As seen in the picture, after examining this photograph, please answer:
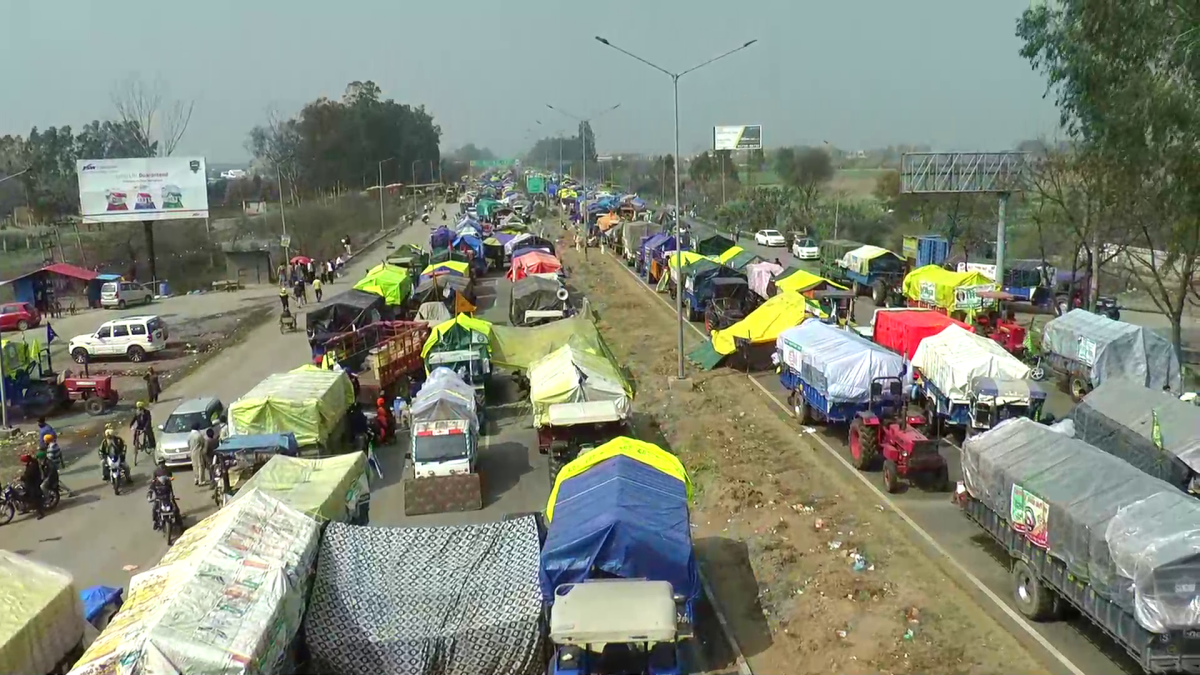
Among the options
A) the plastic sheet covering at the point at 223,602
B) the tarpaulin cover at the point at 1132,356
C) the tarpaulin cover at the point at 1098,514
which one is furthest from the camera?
the tarpaulin cover at the point at 1132,356

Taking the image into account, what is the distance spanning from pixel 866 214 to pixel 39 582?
6798cm

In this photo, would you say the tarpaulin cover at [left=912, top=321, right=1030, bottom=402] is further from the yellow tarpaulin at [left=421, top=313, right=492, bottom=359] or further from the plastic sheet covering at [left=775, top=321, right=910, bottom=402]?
the yellow tarpaulin at [left=421, top=313, right=492, bottom=359]

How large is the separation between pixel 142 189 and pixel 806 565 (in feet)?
156

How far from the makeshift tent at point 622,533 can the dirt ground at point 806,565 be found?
5.41ft

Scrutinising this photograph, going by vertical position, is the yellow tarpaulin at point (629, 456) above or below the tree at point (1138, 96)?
below

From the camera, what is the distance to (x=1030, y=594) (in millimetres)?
11984

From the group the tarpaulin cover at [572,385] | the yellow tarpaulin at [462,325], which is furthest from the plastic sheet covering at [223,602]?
the yellow tarpaulin at [462,325]

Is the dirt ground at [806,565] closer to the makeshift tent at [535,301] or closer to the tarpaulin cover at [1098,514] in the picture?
the tarpaulin cover at [1098,514]

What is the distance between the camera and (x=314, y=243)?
7694cm

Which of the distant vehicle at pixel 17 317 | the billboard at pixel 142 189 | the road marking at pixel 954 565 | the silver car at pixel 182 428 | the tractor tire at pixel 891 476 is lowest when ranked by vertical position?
the road marking at pixel 954 565

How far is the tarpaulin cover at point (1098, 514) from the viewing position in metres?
9.50

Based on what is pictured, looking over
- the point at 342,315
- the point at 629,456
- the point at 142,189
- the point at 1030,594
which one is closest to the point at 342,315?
the point at 342,315

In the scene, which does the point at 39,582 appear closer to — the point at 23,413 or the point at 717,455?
the point at 717,455

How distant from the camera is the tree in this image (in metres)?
20.5
